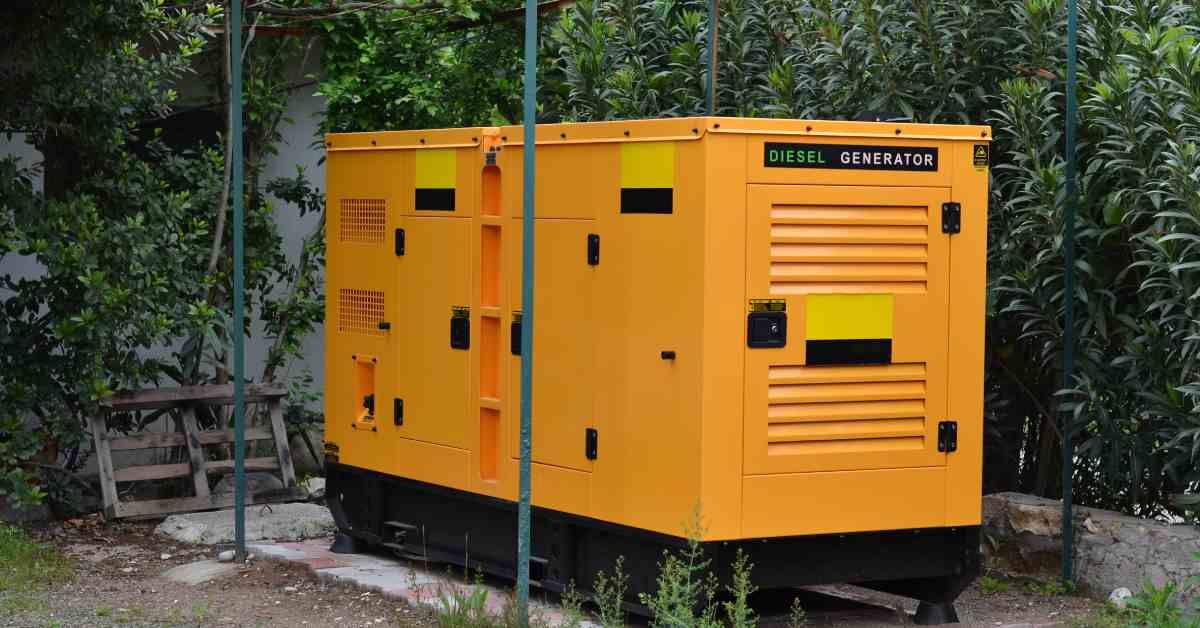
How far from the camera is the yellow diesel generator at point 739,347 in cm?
700

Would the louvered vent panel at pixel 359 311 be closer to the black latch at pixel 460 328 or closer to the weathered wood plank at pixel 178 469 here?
the black latch at pixel 460 328

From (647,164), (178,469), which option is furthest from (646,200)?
(178,469)

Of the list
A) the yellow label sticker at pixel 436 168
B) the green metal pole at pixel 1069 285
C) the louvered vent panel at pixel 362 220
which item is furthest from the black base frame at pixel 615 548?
the yellow label sticker at pixel 436 168

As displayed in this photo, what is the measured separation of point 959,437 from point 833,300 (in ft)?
2.94

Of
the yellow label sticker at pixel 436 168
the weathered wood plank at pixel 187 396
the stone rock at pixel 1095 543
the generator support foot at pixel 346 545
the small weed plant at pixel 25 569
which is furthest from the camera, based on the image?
the weathered wood plank at pixel 187 396

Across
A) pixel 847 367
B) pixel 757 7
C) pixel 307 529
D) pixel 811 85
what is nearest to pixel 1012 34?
pixel 811 85

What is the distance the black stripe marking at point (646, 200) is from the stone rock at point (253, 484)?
4636 millimetres

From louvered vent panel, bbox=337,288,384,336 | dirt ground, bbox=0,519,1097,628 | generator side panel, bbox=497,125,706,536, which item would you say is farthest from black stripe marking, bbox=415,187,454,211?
dirt ground, bbox=0,519,1097,628

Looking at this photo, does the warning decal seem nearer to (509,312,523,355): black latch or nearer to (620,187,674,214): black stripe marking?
(620,187,674,214): black stripe marking

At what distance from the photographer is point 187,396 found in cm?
1090

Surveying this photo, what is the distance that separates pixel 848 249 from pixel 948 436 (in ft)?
3.18

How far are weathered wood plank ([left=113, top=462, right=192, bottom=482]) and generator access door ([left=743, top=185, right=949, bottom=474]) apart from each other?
5.04 m

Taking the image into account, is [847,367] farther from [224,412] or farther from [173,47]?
[173,47]

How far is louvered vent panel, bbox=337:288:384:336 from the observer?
9141 mm
